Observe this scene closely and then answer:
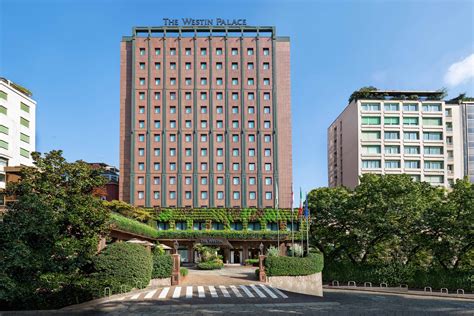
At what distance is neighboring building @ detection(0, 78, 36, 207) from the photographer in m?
66.7

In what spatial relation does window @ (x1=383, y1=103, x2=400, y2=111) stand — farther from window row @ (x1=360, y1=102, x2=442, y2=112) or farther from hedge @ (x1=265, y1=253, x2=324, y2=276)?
hedge @ (x1=265, y1=253, x2=324, y2=276)

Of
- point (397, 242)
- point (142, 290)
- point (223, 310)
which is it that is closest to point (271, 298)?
point (223, 310)

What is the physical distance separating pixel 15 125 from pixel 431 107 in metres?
75.7

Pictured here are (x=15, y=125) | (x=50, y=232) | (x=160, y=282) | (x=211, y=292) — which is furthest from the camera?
(x=15, y=125)

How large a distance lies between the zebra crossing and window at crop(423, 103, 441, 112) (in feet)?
225

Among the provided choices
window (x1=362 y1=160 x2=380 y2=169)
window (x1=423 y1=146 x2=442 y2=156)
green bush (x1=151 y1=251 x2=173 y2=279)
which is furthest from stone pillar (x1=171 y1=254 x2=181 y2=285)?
window (x1=423 y1=146 x2=442 y2=156)

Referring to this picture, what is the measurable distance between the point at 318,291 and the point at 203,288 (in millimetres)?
9956

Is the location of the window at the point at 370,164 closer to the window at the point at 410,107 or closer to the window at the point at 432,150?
the window at the point at 432,150

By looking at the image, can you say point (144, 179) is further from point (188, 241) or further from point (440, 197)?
point (440, 197)

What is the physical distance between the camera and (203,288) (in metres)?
32.8

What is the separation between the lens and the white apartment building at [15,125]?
66750 millimetres

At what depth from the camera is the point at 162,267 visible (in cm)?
3469

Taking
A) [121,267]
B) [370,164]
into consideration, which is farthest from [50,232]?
[370,164]

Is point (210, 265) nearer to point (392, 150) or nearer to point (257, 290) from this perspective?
point (257, 290)
